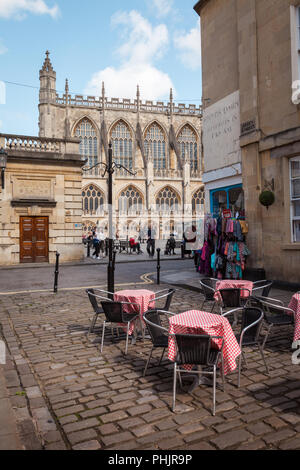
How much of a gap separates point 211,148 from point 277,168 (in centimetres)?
357

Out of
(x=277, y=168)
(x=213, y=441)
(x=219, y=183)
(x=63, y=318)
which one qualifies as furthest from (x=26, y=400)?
(x=219, y=183)

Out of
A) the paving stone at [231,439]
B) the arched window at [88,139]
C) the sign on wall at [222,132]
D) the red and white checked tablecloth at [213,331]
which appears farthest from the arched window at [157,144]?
the paving stone at [231,439]

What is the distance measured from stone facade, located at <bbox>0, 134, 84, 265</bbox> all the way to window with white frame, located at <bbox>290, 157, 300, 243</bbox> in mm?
12503

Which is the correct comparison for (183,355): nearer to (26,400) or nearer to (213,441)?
(213,441)

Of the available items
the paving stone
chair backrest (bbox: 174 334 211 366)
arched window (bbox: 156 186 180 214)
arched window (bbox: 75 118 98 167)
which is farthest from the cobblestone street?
arched window (bbox: 75 118 98 167)

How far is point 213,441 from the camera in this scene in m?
2.80

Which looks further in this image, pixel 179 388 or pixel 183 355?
pixel 179 388

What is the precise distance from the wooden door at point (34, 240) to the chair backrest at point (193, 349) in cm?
1601

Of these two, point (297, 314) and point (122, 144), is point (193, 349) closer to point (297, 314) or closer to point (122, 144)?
point (297, 314)

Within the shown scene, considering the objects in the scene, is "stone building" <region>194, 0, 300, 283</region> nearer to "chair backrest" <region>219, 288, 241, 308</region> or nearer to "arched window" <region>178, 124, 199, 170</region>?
"chair backrest" <region>219, 288, 241, 308</region>

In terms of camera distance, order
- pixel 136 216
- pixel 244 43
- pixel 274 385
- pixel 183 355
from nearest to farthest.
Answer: pixel 183 355, pixel 274 385, pixel 244 43, pixel 136 216

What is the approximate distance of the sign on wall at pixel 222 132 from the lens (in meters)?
11.0

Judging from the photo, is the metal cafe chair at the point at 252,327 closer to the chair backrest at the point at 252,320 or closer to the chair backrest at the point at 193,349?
the chair backrest at the point at 252,320

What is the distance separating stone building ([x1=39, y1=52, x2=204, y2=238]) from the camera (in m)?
41.8
